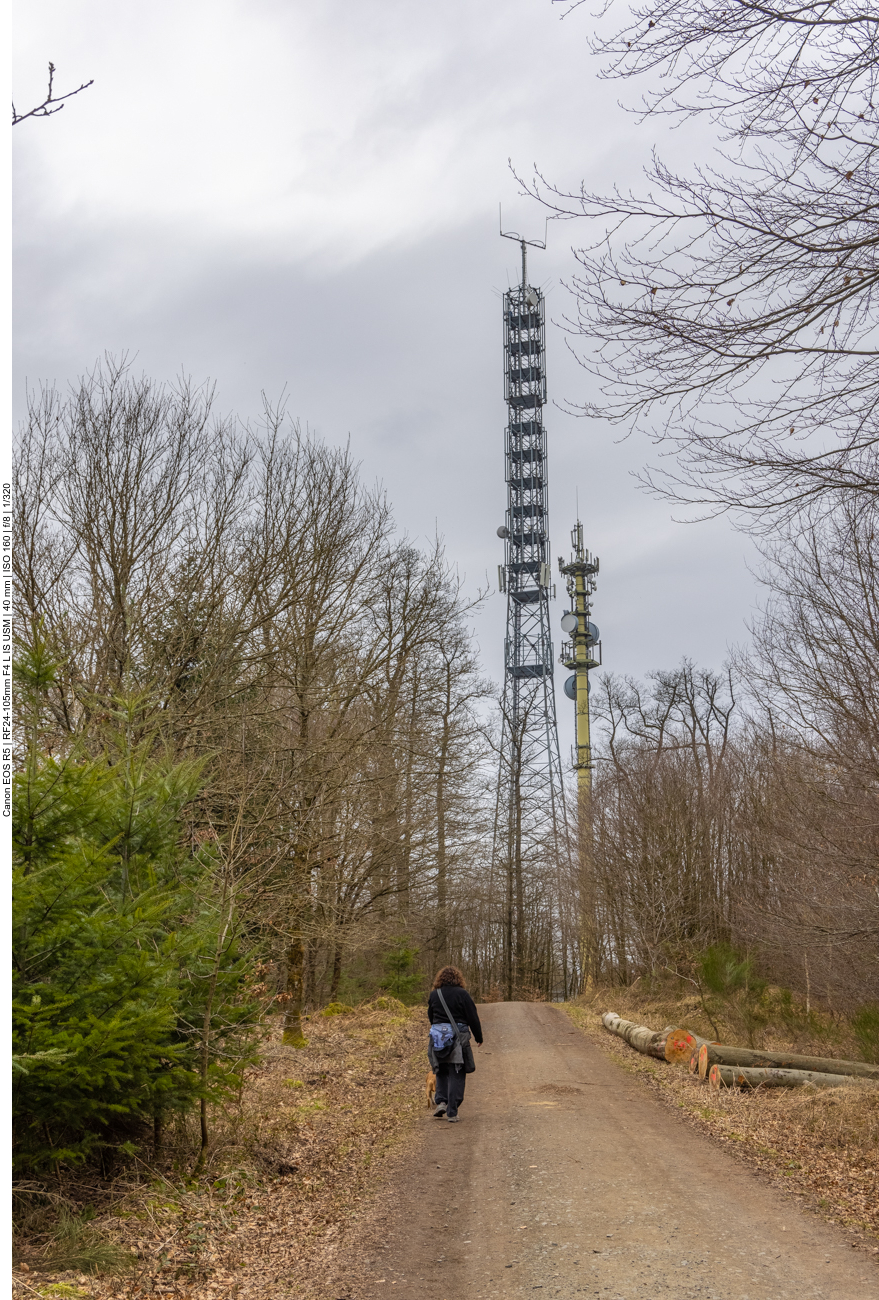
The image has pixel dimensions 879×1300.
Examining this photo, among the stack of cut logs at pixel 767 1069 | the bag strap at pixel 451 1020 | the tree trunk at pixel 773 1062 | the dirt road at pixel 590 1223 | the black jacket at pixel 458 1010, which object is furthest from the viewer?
the tree trunk at pixel 773 1062

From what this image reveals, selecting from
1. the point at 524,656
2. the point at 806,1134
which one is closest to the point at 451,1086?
the point at 806,1134

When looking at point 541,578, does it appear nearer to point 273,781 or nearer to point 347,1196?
point 273,781

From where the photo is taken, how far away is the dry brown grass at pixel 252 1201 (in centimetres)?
531

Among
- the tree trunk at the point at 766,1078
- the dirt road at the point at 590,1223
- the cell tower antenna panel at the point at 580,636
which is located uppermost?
the cell tower antenna panel at the point at 580,636

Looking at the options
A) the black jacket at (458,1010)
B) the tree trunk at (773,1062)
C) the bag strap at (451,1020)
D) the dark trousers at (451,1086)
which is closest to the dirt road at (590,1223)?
the dark trousers at (451,1086)

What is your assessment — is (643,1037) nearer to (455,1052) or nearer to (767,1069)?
(767,1069)

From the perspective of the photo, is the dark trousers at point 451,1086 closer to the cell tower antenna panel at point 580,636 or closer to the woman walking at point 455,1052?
the woman walking at point 455,1052

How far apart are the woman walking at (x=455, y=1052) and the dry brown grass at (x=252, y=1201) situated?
1.45ft

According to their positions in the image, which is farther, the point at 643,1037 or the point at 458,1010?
the point at 643,1037

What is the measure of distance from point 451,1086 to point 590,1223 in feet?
14.1

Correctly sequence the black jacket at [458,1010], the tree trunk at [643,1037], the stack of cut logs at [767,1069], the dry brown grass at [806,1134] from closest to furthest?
the dry brown grass at [806,1134], the black jacket at [458,1010], the stack of cut logs at [767,1069], the tree trunk at [643,1037]

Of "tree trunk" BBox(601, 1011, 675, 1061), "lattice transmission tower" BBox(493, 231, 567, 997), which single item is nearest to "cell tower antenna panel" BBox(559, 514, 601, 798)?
"lattice transmission tower" BBox(493, 231, 567, 997)

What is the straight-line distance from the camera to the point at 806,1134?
374 inches

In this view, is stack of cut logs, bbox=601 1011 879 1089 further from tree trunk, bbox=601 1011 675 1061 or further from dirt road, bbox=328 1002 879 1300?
dirt road, bbox=328 1002 879 1300
